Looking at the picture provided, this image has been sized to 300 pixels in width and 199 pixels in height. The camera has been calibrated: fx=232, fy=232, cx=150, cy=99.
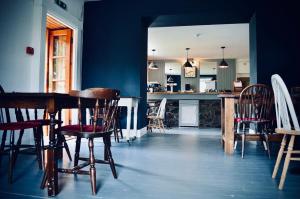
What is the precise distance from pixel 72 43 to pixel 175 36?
3.61 metres

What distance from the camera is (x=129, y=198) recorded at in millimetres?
1606

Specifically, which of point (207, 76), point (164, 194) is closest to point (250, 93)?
point (164, 194)

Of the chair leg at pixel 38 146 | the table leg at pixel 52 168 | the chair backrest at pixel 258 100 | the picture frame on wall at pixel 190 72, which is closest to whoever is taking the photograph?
the table leg at pixel 52 168

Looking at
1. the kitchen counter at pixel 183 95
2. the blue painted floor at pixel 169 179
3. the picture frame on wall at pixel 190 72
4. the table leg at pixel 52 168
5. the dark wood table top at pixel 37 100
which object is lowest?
the blue painted floor at pixel 169 179

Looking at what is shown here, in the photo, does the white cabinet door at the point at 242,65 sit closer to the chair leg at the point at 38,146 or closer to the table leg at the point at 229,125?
the table leg at the point at 229,125

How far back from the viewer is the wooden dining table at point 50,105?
1690mm

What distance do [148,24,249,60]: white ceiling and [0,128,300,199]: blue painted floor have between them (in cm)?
462

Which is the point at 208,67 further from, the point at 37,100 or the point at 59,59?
the point at 37,100

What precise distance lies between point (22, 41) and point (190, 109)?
5694 millimetres

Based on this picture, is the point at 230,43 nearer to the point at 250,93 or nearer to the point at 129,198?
the point at 250,93

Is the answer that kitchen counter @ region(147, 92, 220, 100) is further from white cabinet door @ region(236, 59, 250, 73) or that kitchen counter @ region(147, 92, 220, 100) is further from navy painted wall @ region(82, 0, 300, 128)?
white cabinet door @ region(236, 59, 250, 73)

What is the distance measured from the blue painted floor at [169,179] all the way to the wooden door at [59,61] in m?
2.24

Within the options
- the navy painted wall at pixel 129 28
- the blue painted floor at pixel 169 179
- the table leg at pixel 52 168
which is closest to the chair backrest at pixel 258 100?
the blue painted floor at pixel 169 179

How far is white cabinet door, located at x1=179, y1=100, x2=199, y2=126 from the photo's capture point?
7949mm
